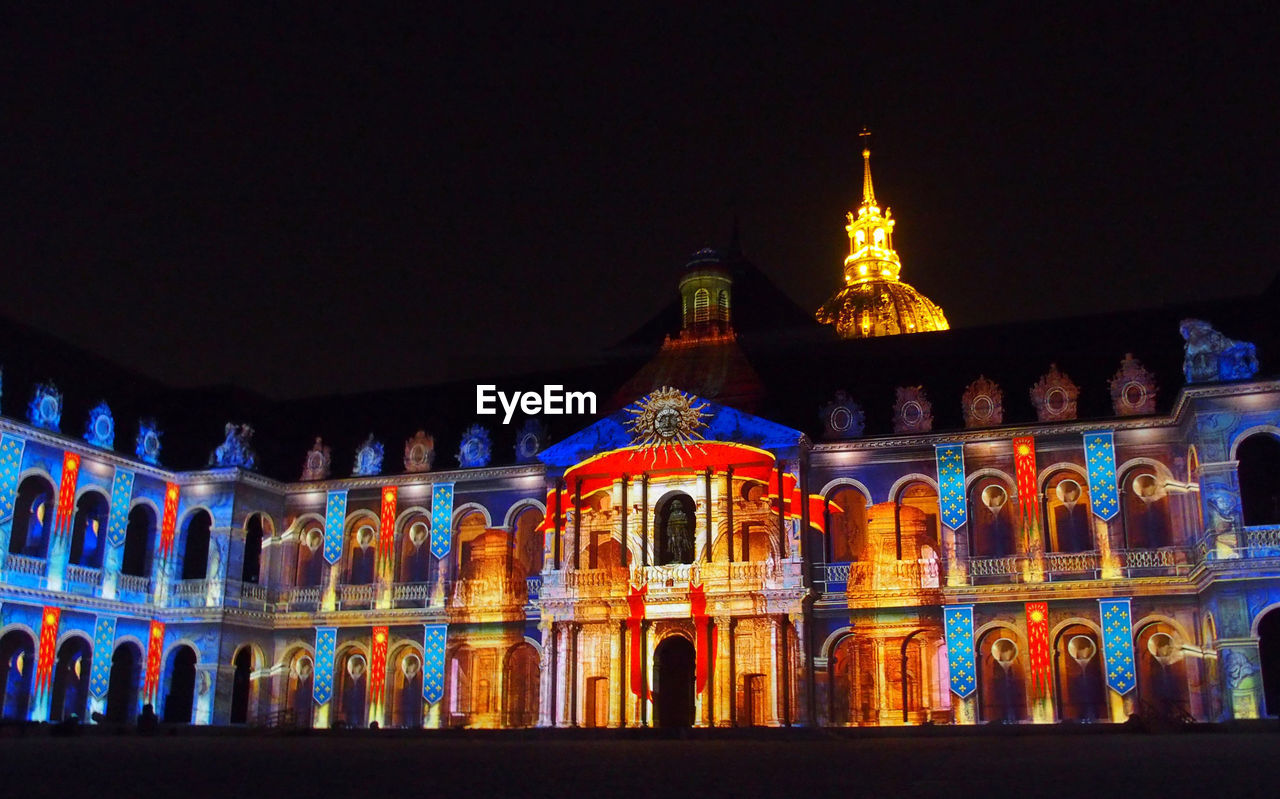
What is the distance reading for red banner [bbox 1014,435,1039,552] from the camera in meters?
34.9

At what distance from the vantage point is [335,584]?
136ft

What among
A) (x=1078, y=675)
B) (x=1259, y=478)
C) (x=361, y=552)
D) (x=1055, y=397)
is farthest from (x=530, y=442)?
(x=1259, y=478)

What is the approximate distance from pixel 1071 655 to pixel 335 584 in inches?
932

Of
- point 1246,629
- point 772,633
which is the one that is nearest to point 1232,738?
point 1246,629

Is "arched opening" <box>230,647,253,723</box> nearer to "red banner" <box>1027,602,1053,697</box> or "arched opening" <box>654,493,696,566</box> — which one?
"arched opening" <box>654,493,696,566</box>

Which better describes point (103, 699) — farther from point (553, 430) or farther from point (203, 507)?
point (553, 430)

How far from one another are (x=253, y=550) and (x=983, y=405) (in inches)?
991

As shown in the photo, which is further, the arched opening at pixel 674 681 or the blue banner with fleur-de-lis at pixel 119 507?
the blue banner with fleur-de-lis at pixel 119 507

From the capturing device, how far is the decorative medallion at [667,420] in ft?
122

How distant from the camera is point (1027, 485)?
35.2 metres

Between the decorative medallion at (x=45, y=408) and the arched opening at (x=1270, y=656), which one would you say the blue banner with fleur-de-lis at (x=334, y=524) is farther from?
the arched opening at (x=1270, y=656)

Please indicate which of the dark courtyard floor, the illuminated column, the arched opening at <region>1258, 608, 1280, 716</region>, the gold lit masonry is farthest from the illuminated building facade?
the gold lit masonry

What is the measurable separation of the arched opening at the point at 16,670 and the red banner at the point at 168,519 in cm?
556

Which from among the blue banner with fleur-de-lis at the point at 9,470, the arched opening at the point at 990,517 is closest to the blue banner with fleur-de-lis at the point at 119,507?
the blue banner with fleur-de-lis at the point at 9,470
